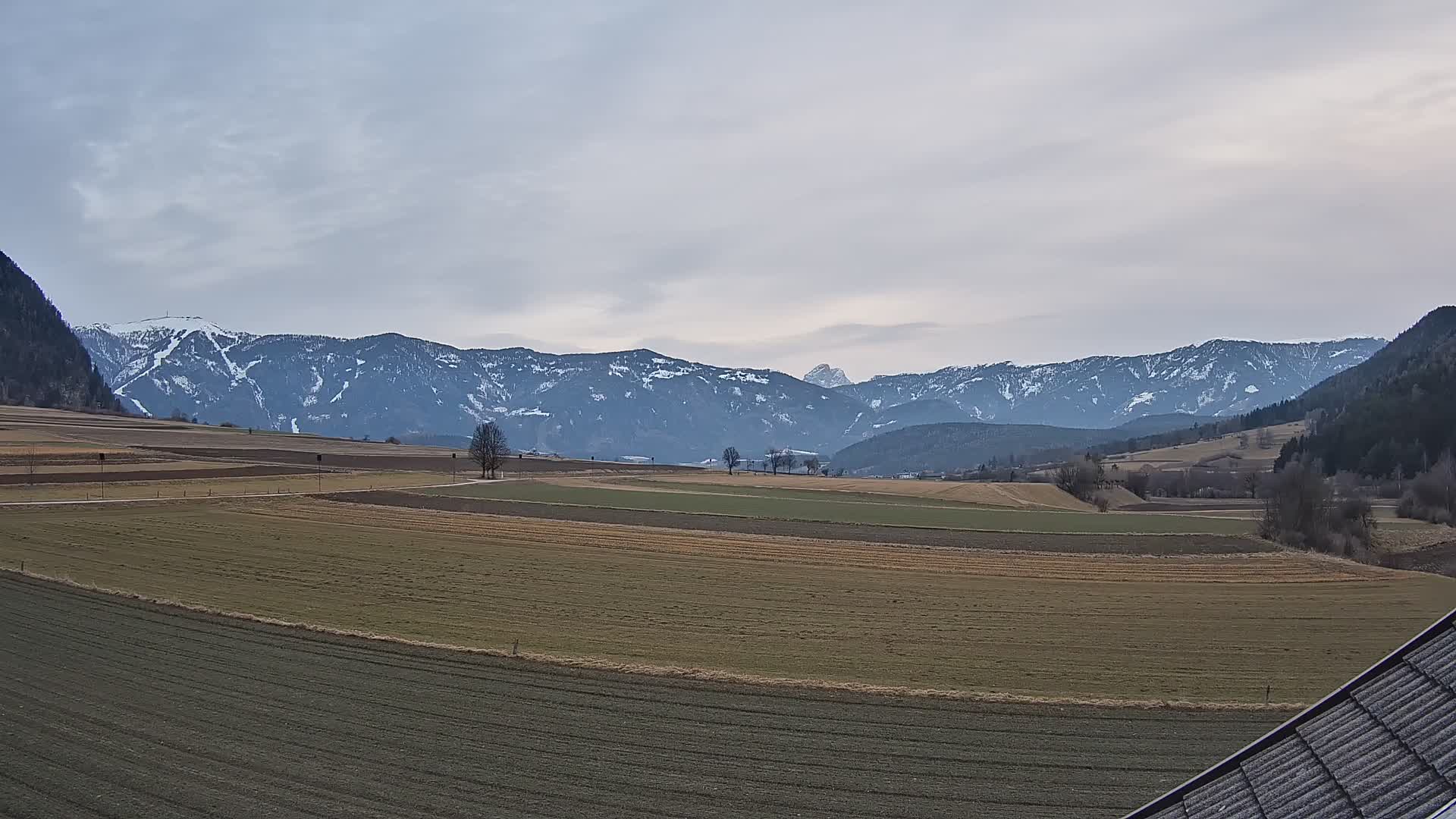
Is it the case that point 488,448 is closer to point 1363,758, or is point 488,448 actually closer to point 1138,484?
point 1138,484

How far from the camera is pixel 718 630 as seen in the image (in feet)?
97.3

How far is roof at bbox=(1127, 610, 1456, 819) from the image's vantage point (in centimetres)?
643

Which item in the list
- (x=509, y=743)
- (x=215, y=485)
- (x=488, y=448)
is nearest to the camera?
(x=509, y=743)

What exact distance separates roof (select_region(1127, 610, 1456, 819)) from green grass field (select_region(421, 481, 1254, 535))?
5995cm

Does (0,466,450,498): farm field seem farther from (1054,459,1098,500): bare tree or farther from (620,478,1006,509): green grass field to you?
(1054,459,1098,500): bare tree

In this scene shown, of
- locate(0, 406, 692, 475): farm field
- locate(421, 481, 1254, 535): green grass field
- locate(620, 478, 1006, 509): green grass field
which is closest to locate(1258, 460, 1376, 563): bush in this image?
locate(421, 481, 1254, 535): green grass field

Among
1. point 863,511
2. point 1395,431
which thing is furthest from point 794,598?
point 1395,431

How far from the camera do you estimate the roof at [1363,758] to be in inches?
253

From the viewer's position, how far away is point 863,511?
80.1 metres

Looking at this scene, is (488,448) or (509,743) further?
(488,448)

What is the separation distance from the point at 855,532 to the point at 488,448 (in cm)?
6527

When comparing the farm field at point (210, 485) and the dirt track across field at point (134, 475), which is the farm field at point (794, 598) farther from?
the dirt track across field at point (134, 475)

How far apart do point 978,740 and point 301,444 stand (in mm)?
150841

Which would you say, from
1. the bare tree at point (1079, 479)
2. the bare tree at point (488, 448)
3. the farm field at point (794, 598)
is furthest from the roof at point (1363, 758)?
the bare tree at point (1079, 479)
